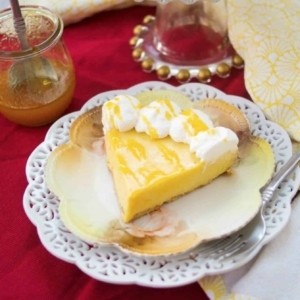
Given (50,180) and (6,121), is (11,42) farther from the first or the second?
(50,180)

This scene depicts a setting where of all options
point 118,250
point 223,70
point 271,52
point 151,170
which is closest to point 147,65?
point 223,70

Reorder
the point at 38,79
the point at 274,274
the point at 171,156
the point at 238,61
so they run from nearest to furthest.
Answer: the point at 274,274 < the point at 171,156 < the point at 38,79 < the point at 238,61

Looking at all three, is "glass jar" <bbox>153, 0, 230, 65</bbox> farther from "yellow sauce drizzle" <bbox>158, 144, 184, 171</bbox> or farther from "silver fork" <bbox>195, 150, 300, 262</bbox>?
"silver fork" <bbox>195, 150, 300, 262</bbox>

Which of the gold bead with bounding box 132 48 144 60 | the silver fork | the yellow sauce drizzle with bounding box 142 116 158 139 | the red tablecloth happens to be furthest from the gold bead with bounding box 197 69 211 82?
the silver fork

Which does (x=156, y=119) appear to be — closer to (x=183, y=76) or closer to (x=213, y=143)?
(x=213, y=143)

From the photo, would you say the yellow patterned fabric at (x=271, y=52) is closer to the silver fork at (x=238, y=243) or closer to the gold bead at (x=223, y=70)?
the gold bead at (x=223, y=70)
